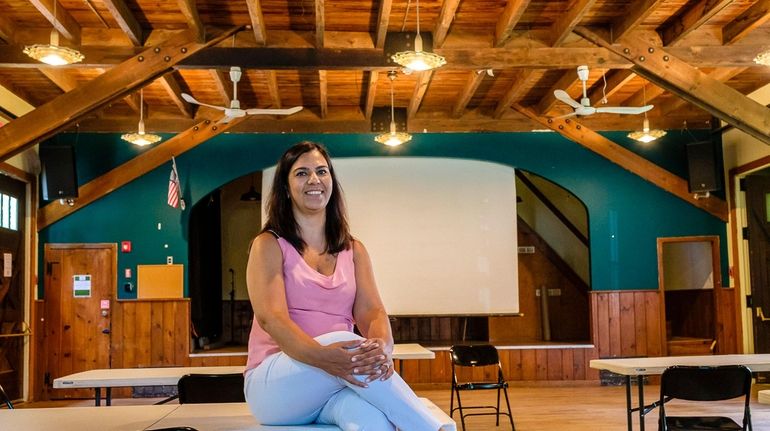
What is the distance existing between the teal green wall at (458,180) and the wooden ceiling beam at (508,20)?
137 inches

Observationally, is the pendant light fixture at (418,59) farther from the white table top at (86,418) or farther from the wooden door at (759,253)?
the wooden door at (759,253)

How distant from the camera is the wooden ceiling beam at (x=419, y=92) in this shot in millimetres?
8242

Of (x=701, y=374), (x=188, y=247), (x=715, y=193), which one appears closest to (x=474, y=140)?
(x=715, y=193)

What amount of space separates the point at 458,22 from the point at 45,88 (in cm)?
507

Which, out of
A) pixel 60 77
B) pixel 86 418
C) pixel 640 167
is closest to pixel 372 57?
pixel 60 77

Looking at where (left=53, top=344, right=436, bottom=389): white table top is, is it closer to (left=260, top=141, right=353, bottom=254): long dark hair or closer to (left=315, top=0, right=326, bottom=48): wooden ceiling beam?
(left=260, top=141, right=353, bottom=254): long dark hair

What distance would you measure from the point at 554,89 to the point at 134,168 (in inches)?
216

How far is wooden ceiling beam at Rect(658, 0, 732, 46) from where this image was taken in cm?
646

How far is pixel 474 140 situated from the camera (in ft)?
34.6

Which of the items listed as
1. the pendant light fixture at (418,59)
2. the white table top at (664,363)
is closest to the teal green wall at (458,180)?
the pendant light fixture at (418,59)

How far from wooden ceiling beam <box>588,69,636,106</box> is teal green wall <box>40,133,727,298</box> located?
1.17 metres

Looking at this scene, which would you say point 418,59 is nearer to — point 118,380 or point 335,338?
point 118,380

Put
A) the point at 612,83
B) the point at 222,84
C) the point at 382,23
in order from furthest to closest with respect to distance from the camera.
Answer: the point at 612,83 < the point at 222,84 < the point at 382,23

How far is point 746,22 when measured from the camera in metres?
7.02
